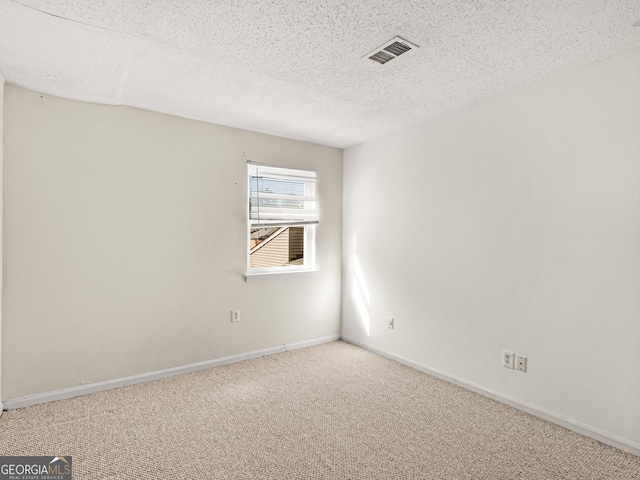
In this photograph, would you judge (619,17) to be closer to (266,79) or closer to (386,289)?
(266,79)

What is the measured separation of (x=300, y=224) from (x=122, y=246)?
1.67 metres

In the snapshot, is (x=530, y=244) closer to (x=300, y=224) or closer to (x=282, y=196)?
(x=300, y=224)

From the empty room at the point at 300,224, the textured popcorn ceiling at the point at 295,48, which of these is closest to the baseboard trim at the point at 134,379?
the empty room at the point at 300,224

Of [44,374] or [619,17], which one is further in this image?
[44,374]

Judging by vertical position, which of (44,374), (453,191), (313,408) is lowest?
(313,408)

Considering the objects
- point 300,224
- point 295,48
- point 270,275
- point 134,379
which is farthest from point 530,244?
point 134,379

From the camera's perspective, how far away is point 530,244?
2527mm

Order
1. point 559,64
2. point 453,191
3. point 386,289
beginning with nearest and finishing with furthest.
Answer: point 559,64 < point 453,191 < point 386,289

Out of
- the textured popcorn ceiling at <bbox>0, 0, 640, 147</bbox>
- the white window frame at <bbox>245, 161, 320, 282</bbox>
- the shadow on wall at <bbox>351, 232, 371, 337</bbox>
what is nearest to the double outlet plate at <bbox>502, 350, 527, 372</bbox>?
the shadow on wall at <bbox>351, 232, 371, 337</bbox>

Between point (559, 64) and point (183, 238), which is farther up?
point (559, 64)

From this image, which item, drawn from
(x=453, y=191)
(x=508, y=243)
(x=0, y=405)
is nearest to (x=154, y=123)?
(x=0, y=405)

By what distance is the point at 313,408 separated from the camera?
2561mm

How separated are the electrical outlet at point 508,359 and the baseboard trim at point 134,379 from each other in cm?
193

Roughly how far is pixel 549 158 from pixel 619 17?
2.78 feet
